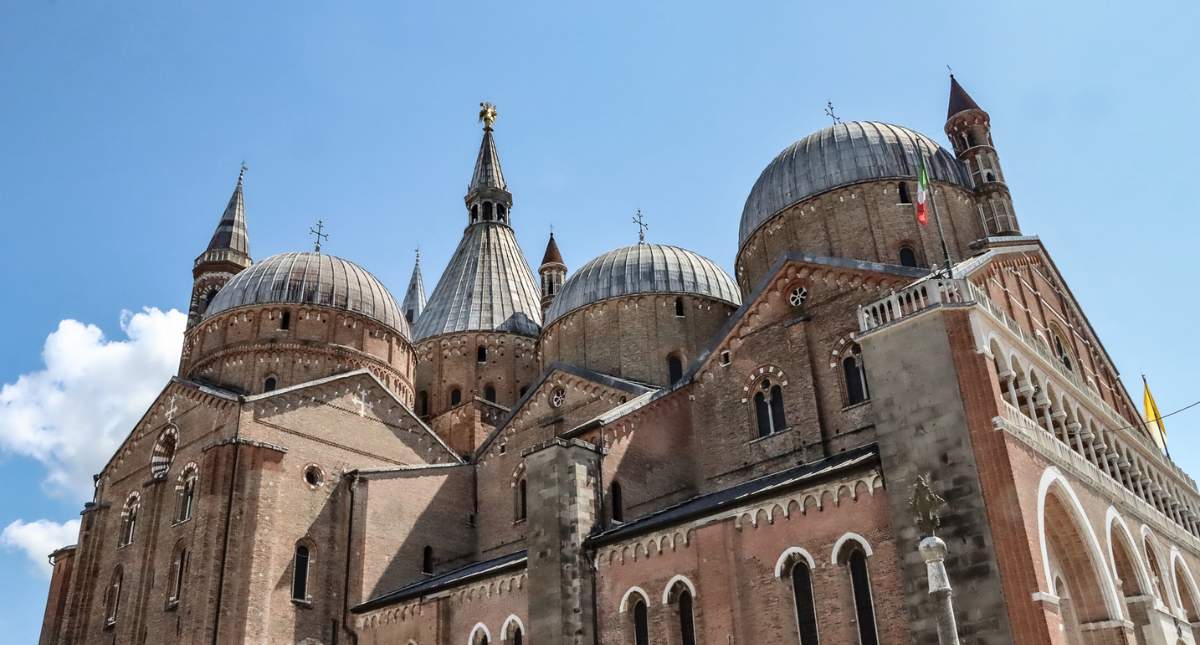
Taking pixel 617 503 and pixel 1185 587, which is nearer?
pixel 1185 587

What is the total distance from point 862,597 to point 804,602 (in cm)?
117

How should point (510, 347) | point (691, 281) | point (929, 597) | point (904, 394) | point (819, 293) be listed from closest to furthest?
point (929, 597)
point (904, 394)
point (819, 293)
point (691, 281)
point (510, 347)

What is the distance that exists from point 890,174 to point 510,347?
17240mm

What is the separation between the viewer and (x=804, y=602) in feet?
55.7

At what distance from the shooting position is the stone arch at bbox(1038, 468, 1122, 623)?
16672mm

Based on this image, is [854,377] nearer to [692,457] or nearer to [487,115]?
[692,457]

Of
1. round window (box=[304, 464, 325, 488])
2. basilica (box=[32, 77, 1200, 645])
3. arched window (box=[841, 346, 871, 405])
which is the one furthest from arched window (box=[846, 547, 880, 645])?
round window (box=[304, 464, 325, 488])

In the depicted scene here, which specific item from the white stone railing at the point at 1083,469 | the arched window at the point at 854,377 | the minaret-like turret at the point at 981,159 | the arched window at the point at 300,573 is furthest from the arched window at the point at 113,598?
the minaret-like turret at the point at 981,159

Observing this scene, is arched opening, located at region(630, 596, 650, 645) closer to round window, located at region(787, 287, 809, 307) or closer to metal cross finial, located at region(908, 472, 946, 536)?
metal cross finial, located at region(908, 472, 946, 536)

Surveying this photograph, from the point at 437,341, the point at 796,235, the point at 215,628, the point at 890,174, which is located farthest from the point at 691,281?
the point at 215,628

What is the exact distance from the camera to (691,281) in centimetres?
3147

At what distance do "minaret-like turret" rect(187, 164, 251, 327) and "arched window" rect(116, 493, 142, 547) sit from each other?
10.8 m

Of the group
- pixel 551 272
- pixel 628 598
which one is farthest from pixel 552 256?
pixel 628 598

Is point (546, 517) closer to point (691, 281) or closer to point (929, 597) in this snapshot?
point (929, 597)
